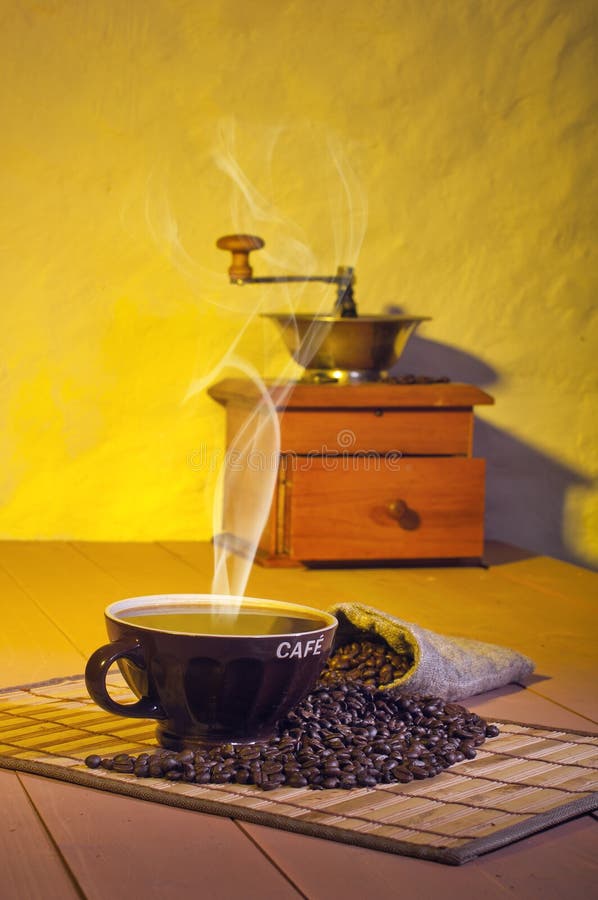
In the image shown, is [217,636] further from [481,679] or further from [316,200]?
[316,200]

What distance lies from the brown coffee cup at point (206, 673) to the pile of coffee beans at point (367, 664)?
0.20 meters

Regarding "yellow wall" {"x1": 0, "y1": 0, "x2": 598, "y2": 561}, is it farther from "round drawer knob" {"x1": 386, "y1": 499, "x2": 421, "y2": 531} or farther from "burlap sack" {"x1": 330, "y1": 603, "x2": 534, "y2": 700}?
"burlap sack" {"x1": 330, "y1": 603, "x2": 534, "y2": 700}

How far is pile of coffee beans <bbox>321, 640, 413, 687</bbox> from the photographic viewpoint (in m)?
1.06

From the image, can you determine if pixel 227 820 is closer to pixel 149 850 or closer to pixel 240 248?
pixel 149 850

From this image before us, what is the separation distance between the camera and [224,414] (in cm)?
225

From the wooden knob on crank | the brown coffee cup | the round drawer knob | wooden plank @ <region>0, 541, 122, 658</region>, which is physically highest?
the wooden knob on crank

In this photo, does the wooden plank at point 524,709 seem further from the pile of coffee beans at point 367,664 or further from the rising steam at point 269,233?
the rising steam at point 269,233

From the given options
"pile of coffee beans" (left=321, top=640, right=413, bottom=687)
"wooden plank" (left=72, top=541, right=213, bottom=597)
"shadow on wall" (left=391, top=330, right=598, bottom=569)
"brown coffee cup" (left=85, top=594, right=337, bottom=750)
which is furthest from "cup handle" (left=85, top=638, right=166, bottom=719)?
"shadow on wall" (left=391, top=330, right=598, bottom=569)

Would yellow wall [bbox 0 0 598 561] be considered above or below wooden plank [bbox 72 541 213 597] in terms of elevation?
above

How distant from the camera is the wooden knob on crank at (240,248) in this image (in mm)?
1952

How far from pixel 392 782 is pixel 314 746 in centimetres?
7

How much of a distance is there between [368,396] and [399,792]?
1.19m

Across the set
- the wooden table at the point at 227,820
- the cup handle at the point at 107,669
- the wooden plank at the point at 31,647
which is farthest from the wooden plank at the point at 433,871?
the wooden plank at the point at 31,647

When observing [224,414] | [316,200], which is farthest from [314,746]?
[316,200]
